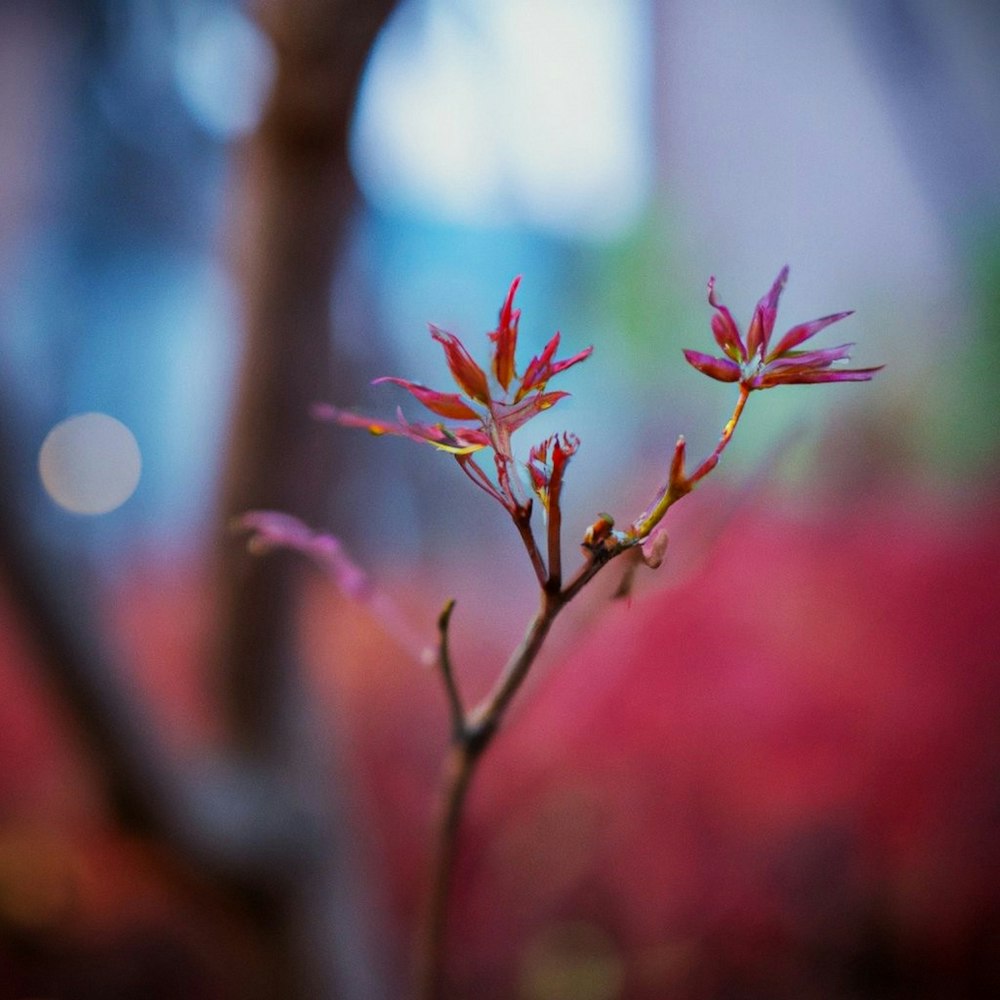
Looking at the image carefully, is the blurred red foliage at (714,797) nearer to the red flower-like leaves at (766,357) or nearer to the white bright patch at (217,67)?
the white bright patch at (217,67)

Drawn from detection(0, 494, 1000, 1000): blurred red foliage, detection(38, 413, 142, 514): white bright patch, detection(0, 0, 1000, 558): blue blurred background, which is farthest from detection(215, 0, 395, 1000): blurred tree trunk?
detection(38, 413, 142, 514): white bright patch

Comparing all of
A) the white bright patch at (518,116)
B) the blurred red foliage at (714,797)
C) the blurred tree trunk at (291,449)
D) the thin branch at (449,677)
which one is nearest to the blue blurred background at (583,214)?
the white bright patch at (518,116)

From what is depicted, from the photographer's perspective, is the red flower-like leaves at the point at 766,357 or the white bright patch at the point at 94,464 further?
the white bright patch at the point at 94,464

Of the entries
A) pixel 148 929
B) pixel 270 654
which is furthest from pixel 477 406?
pixel 148 929

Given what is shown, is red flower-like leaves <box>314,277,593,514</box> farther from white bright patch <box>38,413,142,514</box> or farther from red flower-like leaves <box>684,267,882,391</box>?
white bright patch <box>38,413,142,514</box>

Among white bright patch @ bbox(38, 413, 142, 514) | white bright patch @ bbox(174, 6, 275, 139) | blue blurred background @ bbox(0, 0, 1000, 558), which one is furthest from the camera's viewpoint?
white bright patch @ bbox(38, 413, 142, 514)

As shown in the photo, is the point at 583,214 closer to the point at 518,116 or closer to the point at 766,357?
the point at 518,116
